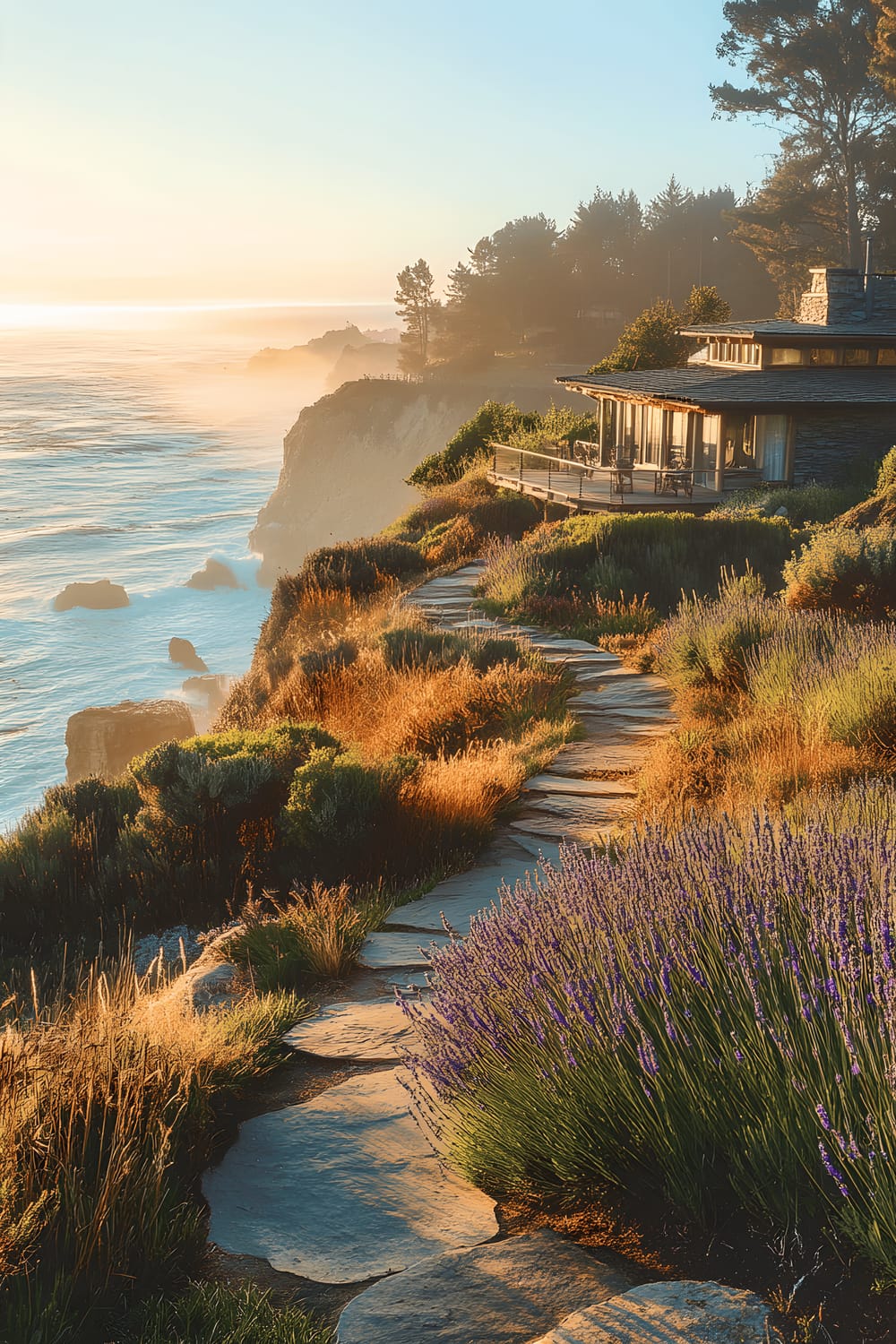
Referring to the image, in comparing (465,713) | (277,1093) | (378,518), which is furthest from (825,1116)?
(378,518)

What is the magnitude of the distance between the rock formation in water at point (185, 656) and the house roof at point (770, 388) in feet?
144

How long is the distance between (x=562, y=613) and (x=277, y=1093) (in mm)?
10617

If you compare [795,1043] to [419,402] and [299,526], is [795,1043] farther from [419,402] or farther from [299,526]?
[299,526]

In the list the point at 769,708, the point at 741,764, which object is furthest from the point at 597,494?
the point at 741,764

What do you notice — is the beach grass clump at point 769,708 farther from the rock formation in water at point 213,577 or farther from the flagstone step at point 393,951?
the rock formation in water at point 213,577

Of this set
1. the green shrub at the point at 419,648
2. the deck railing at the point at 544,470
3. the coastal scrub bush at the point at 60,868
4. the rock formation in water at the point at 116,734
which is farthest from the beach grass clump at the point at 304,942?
the rock formation in water at the point at 116,734

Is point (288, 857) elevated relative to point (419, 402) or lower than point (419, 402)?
lower

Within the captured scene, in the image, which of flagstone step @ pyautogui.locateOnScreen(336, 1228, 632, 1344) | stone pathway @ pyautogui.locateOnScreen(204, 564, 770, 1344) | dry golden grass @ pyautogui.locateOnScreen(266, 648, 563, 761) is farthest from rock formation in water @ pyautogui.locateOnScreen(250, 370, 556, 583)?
flagstone step @ pyautogui.locateOnScreen(336, 1228, 632, 1344)

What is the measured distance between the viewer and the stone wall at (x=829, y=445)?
95.0ft

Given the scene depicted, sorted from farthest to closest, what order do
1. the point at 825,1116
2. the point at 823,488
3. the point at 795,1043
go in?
the point at 823,488, the point at 795,1043, the point at 825,1116

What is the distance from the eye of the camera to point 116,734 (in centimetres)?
4119

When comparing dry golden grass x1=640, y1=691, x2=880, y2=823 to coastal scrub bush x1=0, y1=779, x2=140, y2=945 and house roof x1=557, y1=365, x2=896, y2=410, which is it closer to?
coastal scrub bush x1=0, y1=779, x2=140, y2=945

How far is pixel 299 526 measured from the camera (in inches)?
4291

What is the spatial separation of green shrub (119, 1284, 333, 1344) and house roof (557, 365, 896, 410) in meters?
27.6
